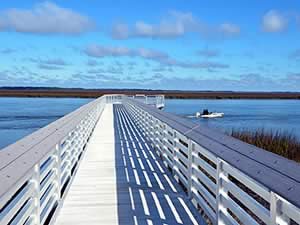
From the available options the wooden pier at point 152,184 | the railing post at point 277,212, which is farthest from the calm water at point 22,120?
the railing post at point 277,212

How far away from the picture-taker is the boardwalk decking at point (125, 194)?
5.25m

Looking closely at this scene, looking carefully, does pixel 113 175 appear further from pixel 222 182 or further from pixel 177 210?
pixel 222 182

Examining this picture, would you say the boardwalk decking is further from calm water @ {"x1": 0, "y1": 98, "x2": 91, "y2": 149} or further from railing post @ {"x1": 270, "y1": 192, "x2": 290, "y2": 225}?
calm water @ {"x1": 0, "y1": 98, "x2": 91, "y2": 149}

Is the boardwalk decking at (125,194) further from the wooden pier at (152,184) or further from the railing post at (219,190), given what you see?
the railing post at (219,190)

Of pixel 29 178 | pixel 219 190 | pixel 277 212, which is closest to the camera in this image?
pixel 277 212

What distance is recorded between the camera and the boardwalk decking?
17.2ft

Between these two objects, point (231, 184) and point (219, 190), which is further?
point (219, 190)

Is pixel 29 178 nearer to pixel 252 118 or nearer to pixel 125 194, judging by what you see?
pixel 125 194

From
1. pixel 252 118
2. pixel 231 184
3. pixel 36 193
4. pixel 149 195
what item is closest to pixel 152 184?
pixel 149 195

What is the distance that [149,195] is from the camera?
6383 millimetres

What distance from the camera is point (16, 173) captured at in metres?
3.15

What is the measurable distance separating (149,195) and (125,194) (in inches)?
12.9

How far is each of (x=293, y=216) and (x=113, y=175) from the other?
540 cm

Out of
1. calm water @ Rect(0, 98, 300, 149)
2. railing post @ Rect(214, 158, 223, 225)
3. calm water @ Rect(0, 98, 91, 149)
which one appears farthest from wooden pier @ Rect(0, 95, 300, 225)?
calm water @ Rect(0, 98, 300, 149)
